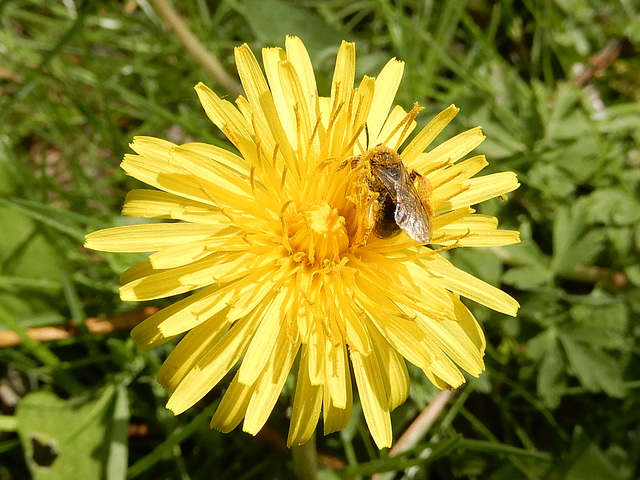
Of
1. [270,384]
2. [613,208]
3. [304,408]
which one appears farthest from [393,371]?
[613,208]

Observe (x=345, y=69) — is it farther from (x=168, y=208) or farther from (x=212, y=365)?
(x=212, y=365)

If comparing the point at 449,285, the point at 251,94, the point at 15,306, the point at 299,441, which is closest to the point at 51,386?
Result: the point at 15,306

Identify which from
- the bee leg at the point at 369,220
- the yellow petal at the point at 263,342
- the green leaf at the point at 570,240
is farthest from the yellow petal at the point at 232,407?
the green leaf at the point at 570,240

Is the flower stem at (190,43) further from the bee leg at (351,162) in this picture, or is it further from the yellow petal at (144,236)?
the yellow petal at (144,236)

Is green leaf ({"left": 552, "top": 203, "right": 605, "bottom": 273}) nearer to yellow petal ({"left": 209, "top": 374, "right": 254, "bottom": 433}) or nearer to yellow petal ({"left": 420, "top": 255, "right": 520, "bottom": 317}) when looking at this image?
yellow petal ({"left": 420, "top": 255, "right": 520, "bottom": 317})

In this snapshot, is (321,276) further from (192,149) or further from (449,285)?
(192,149)

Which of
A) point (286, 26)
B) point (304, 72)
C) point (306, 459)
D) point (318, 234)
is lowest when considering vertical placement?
point (306, 459)
